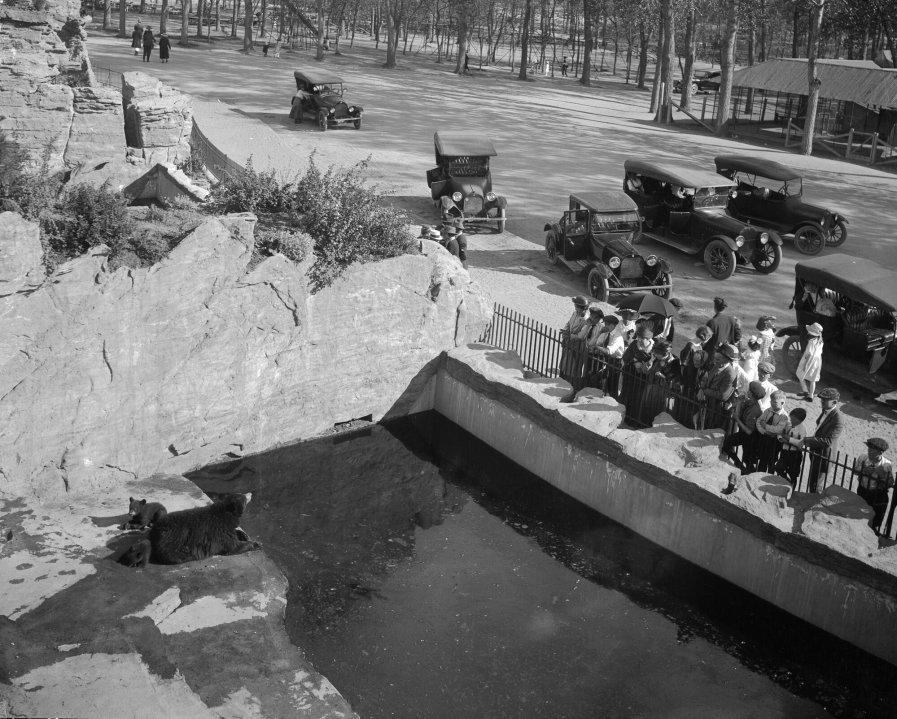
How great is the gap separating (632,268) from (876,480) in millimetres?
7898

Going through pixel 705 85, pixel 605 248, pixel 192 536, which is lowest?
pixel 192 536

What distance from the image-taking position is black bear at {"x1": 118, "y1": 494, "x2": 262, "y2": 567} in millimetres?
9930

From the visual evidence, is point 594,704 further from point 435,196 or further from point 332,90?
point 332,90

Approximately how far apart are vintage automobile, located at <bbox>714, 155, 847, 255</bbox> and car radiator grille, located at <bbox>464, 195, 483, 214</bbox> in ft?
17.4

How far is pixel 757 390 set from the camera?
35.9ft

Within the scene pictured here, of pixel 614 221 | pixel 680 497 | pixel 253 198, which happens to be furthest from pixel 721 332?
pixel 253 198

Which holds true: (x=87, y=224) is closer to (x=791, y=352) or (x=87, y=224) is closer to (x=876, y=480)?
(x=876, y=480)

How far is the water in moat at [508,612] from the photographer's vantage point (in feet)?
29.6

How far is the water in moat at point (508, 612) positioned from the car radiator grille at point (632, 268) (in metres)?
5.43

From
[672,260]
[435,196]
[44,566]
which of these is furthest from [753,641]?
[435,196]

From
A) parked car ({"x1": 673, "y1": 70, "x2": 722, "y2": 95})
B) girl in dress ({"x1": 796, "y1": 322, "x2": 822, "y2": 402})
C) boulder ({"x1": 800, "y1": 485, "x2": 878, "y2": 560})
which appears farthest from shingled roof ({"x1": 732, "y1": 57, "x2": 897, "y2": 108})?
boulder ({"x1": 800, "y1": 485, "x2": 878, "y2": 560})

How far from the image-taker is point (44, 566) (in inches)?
377

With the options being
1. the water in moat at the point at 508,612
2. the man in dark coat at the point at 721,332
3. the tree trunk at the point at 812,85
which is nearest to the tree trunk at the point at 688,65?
the tree trunk at the point at 812,85

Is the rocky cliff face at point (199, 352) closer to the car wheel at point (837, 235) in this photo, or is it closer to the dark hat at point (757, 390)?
the dark hat at point (757, 390)
